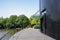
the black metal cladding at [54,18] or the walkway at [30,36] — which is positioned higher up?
the black metal cladding at [54,18]

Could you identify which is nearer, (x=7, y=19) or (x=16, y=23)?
(x=16, y=23)

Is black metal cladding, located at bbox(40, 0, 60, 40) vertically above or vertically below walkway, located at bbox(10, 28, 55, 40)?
above

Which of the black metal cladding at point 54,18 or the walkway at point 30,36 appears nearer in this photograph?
the black metal cladding at point 54,18

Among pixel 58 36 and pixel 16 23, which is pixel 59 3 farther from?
pixel 16 23

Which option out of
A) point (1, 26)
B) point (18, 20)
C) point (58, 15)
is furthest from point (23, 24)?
point (58, 15)

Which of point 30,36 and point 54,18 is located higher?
point 54,18

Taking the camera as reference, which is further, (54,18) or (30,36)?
(30,36)

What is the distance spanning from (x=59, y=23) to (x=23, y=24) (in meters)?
61.2

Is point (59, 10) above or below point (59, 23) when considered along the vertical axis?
above

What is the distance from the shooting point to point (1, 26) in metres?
80.8

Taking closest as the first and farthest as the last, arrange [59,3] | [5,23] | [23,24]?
[59,3] → [23,24] → [5,23]

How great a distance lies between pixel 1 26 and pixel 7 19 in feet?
26.1

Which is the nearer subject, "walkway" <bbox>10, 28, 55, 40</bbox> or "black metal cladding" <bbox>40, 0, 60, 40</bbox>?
"black metal cladding" <bbox>40, 0, 60, 40</bbox>

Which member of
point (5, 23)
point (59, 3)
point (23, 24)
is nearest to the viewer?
point (59, 3)
